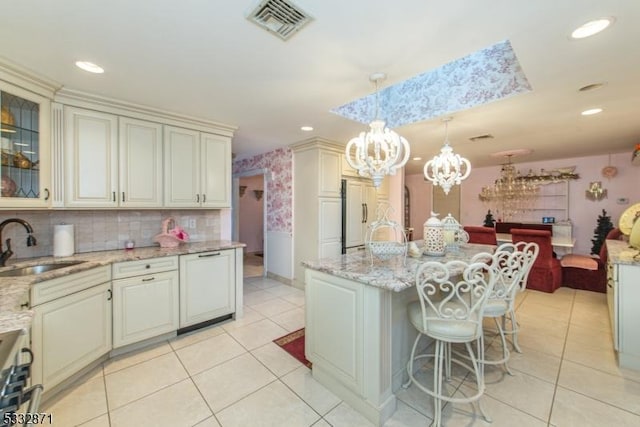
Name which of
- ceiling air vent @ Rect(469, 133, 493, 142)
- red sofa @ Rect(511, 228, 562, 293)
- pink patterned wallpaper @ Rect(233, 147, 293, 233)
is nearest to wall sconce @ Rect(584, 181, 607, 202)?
red sofa @ Rect(511, 228, 562, 293)

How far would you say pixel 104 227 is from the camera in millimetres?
2721

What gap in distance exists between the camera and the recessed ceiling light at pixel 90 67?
1.87 m

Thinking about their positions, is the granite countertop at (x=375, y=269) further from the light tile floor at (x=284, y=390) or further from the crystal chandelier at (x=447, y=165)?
the crystal chandelier at (x=447, y=165)

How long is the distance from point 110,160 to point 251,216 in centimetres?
492

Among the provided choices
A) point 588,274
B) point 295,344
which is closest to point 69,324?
point 295,344

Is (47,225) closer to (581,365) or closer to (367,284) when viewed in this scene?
(367,284)

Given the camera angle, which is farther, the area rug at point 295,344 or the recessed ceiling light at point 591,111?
the recessed ceiling light at point 591,111

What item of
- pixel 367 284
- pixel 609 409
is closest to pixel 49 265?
pixel 367 284

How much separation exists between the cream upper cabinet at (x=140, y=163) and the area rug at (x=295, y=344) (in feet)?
6.34

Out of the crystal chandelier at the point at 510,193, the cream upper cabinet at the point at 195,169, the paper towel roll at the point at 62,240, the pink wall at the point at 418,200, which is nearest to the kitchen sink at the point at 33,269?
the paper towel roll at the point at 62,240

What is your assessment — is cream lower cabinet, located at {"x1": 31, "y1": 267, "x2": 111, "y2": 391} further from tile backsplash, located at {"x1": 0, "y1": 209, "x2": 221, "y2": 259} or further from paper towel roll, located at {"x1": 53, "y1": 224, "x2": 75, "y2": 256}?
tile backsplash, located at {"x1": 0, "y1": 209, "x2": 221, "y2": 259}

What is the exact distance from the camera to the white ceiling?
1.36 m

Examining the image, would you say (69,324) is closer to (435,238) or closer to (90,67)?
(90,67)

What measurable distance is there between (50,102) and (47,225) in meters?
1.08
